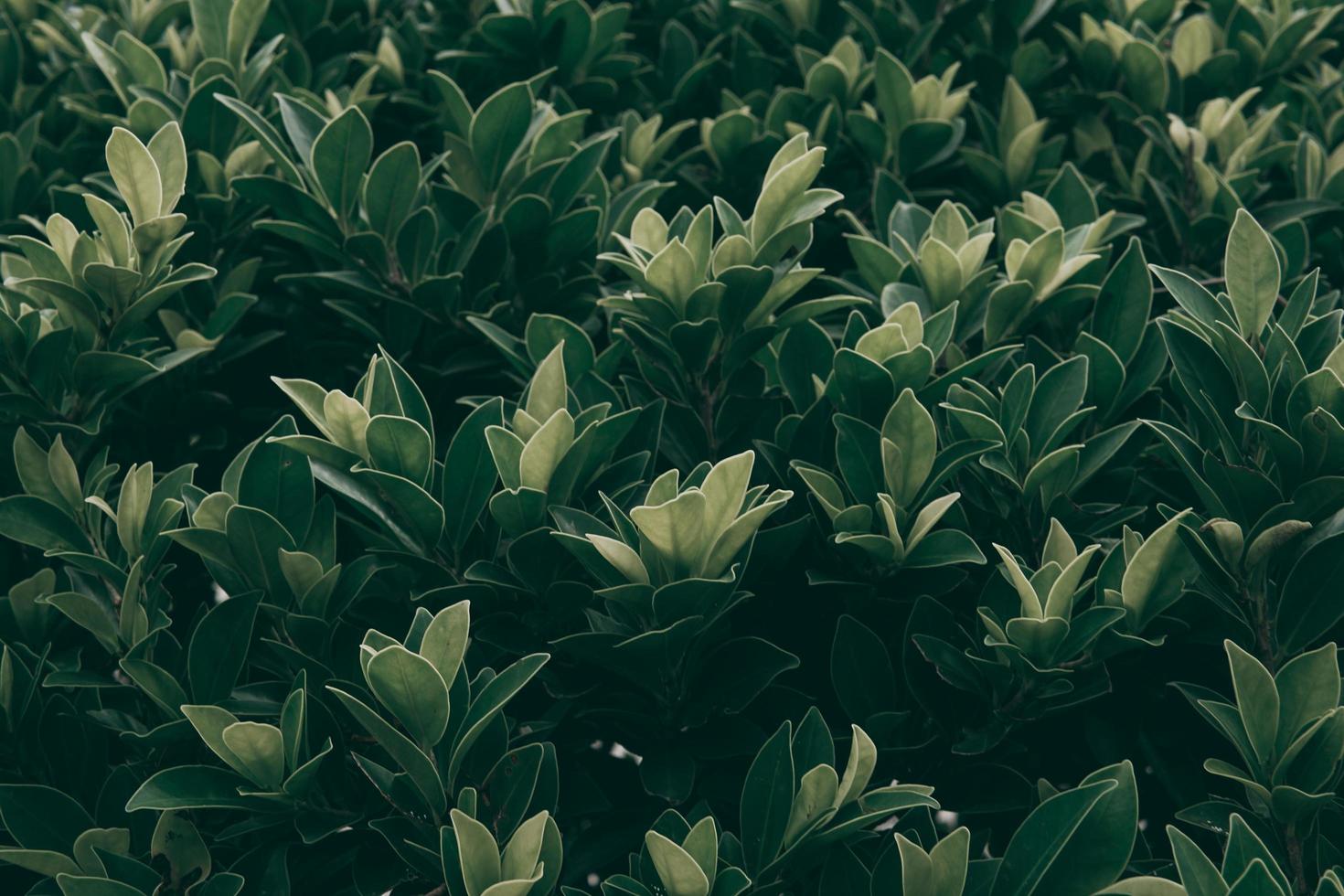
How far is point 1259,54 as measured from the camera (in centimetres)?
305

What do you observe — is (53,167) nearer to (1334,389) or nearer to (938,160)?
(938,160)

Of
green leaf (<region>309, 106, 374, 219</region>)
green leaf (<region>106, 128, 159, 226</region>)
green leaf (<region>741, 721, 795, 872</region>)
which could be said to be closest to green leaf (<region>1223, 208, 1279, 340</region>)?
green leaf (<region>741, 721, 795, 872</region>)

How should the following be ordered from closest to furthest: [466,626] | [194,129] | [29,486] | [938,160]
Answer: [466,626]
[29,486]
[194,129]
[938,160]

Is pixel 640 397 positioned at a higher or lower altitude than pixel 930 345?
lower

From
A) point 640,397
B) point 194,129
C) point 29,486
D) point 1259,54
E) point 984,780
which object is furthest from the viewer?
point 1259,54

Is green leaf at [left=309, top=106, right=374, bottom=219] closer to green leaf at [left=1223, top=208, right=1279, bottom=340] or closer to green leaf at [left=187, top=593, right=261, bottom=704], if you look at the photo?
green leaf at [left=187, top=593, right=261, bottom=704]

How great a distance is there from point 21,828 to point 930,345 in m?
1.49

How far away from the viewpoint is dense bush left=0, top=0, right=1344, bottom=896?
158cm

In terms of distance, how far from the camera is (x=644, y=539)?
1628mm

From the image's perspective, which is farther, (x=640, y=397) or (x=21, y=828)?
(x=640, y=397)

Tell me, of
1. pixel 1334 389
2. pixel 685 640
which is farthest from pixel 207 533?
pixel 1334 389

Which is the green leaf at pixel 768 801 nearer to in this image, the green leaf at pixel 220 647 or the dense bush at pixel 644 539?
the dense bush at pixel 644 539

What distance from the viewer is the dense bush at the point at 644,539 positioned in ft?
5.19

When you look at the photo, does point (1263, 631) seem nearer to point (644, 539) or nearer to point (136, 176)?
point (644, 539)
